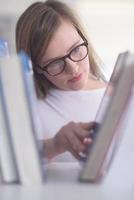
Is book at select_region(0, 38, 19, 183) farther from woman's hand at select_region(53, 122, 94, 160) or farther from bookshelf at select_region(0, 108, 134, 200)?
woman's hand at select_region(53, 122, 94, 160)

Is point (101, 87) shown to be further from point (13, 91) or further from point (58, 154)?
point (13, 91)

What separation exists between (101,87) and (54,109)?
12 cm

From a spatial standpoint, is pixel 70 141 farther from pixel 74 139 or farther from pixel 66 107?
pixel 66 107

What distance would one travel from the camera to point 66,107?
2.39ft

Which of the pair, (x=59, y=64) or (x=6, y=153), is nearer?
(x=6, y=153)

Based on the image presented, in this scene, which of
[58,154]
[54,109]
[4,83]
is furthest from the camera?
[54,109]

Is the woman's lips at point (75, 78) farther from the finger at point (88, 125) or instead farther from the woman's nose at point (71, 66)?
the finger at point (88, 125)

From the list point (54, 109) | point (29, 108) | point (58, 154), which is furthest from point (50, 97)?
point (29, 108)

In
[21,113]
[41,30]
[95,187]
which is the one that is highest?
[41,30]

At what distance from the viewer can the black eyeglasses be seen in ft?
2.26

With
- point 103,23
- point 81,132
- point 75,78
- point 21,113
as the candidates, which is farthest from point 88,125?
point 103,23

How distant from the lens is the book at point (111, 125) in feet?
1.36

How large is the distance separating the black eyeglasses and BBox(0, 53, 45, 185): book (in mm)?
245

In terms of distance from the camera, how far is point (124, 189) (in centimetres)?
45
